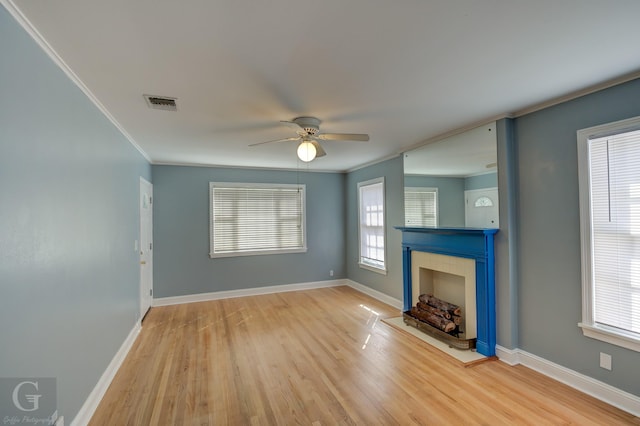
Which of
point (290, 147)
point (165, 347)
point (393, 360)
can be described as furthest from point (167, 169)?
point (393, 360)

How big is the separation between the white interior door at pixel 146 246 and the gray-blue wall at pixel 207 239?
0.63 feet

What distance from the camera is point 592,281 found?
250 centimetres

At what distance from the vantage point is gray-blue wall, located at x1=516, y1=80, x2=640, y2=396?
2371mm

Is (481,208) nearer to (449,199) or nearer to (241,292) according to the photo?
(449,199)

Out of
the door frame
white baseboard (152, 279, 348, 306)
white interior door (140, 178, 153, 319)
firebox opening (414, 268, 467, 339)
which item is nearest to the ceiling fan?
firebox opening (414, 268, 467, 339)

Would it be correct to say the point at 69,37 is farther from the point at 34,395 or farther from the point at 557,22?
the point at 557,22

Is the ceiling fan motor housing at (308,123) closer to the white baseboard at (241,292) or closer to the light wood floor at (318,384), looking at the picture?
the light wood floor at (318,384)

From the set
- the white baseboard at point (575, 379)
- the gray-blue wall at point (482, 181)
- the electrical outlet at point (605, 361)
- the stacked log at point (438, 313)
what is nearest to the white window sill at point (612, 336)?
the electrical outlet at point (605, 361)

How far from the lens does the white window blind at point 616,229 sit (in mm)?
2275

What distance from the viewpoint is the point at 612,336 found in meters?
2.36

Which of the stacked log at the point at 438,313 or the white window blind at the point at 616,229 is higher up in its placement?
the white window blind at the point at 616,229

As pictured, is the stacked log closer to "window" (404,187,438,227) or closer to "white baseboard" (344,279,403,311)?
"white baseboard" (344,279,403,311)

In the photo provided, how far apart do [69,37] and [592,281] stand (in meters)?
4.11

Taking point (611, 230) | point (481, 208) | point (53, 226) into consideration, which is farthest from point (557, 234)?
point (53, 226)
